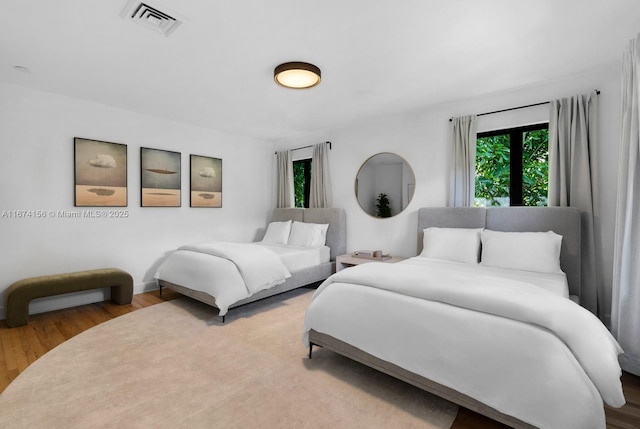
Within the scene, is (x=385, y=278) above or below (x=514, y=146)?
below

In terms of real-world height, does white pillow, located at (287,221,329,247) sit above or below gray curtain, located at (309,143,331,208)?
below

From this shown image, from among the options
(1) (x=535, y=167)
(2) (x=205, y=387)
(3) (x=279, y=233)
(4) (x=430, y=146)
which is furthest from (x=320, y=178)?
(2) (x=205, y=387)

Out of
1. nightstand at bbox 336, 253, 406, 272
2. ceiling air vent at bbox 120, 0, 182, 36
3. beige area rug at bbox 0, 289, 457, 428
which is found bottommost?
beige area rug at bbox 0, 289, 457, 428

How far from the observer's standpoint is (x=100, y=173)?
3.84m

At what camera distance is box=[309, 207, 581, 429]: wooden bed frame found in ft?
5.42

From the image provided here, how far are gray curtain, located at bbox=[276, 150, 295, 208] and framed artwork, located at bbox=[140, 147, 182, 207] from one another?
5.90ft

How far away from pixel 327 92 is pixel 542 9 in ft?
6.66

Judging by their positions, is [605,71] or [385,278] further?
[605,71]

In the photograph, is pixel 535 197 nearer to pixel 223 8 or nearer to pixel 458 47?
pixel 458 47

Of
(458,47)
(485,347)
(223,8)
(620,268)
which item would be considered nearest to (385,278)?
(485,347)

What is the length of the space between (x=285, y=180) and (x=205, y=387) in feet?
13.4

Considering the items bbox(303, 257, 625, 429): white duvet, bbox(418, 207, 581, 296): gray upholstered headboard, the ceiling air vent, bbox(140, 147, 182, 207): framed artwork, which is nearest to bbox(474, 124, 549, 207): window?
bbox(418, 207, 581, 296): gray upholstered headboard

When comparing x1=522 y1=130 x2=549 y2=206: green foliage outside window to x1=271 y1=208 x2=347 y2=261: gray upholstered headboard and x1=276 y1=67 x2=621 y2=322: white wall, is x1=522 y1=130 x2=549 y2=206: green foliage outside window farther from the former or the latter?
x1=271 y1=208 x2=347 y2=261: gray upholstered headboard

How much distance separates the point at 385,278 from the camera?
214 cm
